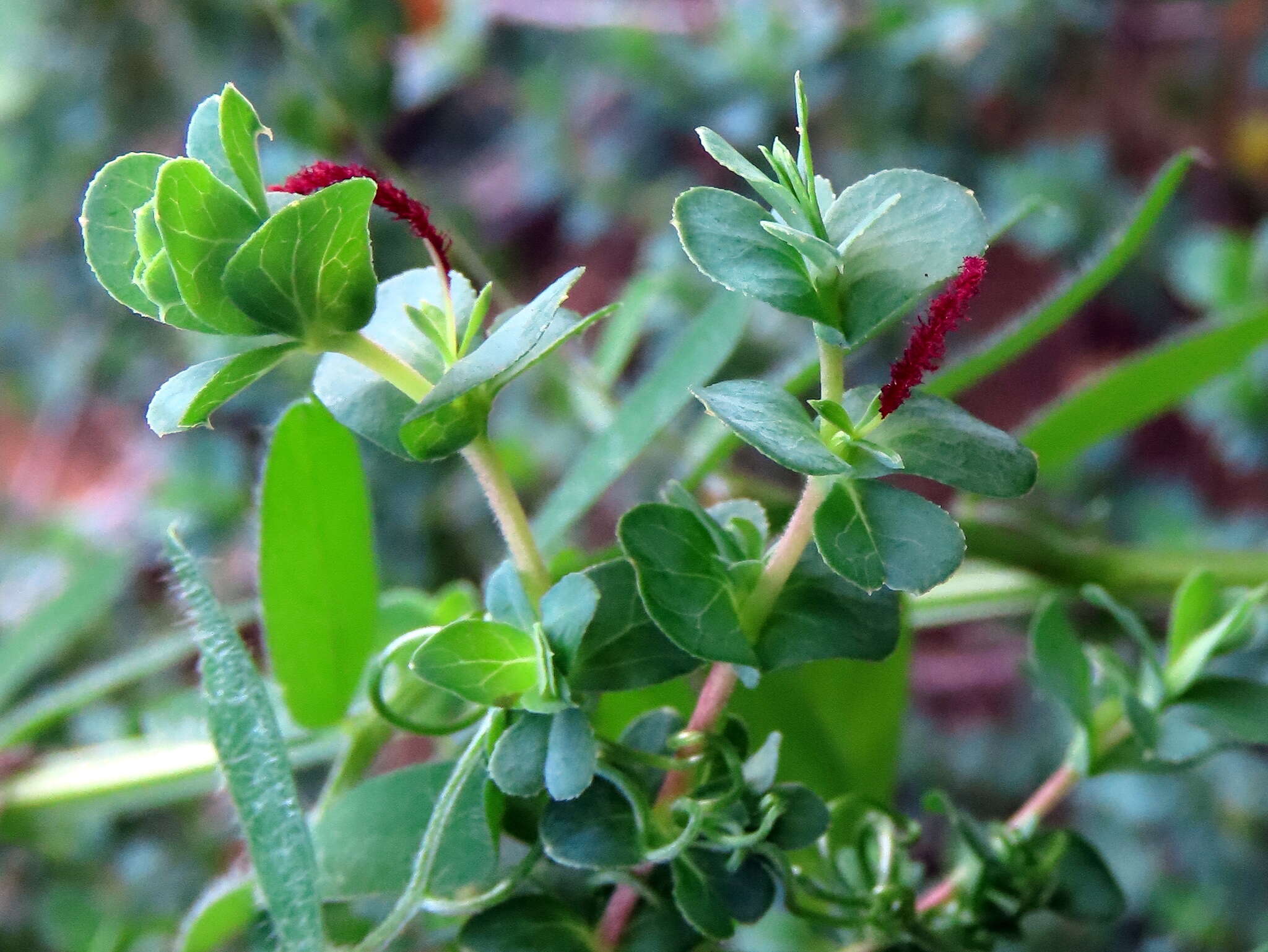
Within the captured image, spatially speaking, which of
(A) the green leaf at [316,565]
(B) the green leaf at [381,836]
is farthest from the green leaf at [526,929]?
(A) the green leaf at [316,565]

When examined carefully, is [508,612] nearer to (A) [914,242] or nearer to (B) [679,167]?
(A) [914,242]

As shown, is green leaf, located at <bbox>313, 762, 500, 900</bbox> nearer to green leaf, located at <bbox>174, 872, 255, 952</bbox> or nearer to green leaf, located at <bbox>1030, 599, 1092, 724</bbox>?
green leaf, located at <bbox>174, 872, 255, 952</bbox>

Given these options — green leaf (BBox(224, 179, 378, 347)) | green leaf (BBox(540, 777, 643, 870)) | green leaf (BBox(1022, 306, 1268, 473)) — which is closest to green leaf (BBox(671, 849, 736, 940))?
green leaf (BBox(540, 777, 643, 870))

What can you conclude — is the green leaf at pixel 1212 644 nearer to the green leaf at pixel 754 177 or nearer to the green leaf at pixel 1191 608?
the green leaf at pixel 1191 608

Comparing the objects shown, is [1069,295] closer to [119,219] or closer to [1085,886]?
[1085,886]

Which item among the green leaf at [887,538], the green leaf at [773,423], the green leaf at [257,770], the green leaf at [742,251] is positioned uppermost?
the green leaf at [742,251]

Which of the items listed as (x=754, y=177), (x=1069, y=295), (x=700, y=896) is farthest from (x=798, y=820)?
(x=1069, y=295)

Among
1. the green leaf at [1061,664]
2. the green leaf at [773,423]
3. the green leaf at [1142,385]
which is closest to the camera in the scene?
the green leaf at [773,423]
